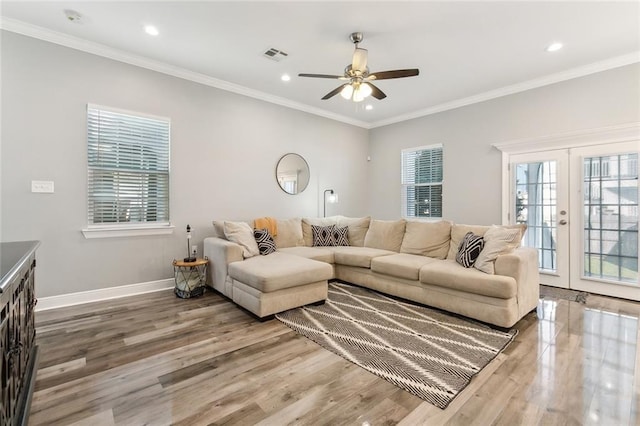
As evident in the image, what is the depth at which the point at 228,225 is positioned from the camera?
370 centimetres

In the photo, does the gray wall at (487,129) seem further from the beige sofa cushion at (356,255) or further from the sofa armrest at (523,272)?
the beige sofa cushion at (356,255)

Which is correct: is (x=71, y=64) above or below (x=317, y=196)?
above

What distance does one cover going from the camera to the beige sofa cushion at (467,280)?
2.60 m

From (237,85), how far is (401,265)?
11.3 ft

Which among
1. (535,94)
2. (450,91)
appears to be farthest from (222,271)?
(535,94)

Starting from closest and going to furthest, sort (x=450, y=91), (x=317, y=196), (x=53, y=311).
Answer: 1. (x=53, y=311)
2. (x=450, y=91)
3. (x=317, y=196)

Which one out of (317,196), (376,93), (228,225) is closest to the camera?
(376,93)

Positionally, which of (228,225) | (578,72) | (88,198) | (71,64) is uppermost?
(578,72)

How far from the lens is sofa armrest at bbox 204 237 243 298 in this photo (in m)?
3.36

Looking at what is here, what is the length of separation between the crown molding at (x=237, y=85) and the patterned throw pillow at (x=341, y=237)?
228 centimetres

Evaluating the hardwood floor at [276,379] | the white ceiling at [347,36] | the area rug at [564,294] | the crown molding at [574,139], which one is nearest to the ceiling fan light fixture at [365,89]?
the white ceiling at [347,36]

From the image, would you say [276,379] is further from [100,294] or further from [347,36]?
[347,36]

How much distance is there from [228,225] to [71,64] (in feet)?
7.92

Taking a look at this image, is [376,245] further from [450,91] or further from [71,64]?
[71,64]
